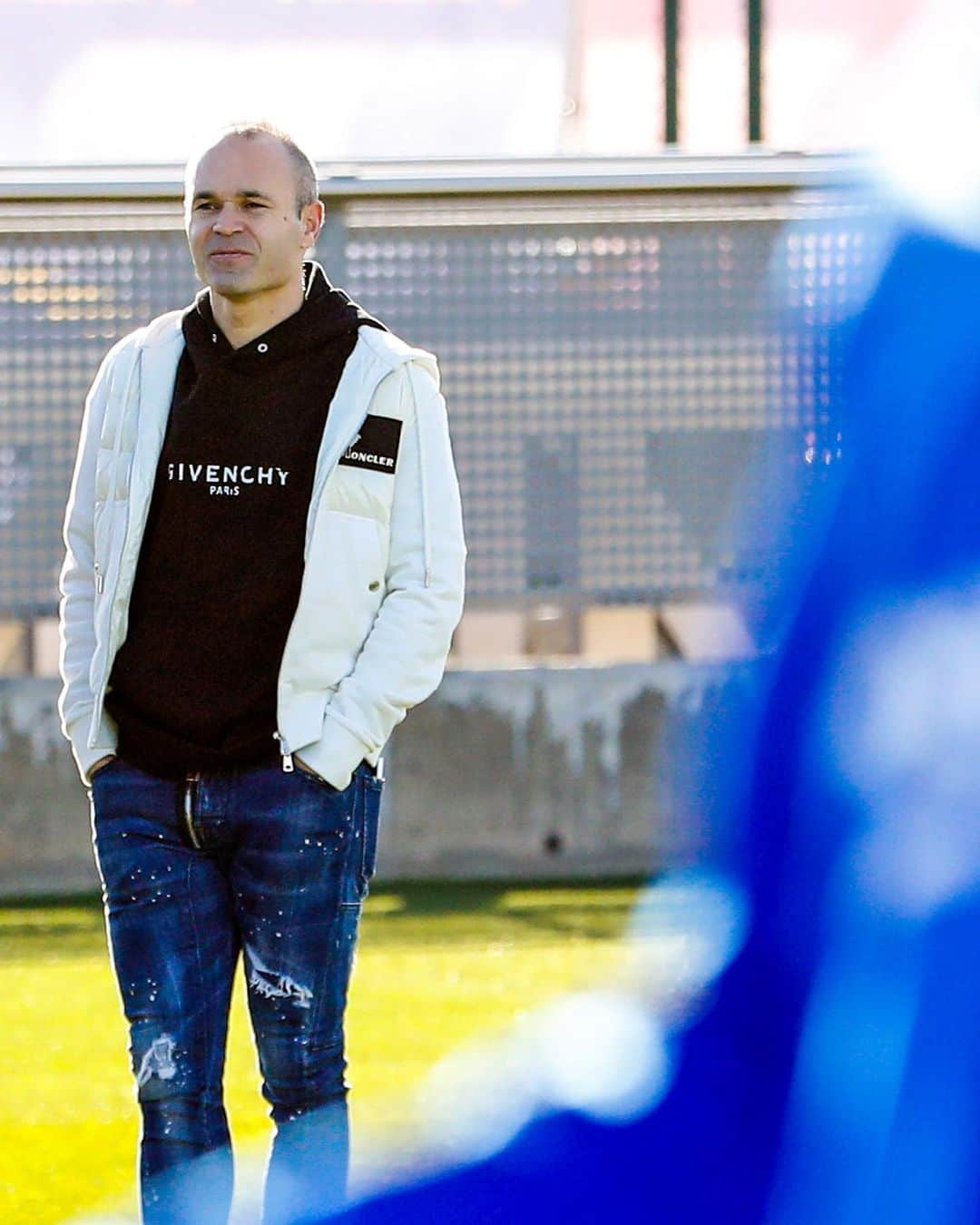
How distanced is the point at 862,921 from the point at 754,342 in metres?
6.54

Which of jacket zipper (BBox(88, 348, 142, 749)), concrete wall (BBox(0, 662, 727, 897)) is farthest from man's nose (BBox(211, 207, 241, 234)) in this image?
concrete wall (BBox(0, 662, 727, 897))

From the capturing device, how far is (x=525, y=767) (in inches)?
312

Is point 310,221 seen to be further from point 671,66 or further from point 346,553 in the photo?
point 671,66

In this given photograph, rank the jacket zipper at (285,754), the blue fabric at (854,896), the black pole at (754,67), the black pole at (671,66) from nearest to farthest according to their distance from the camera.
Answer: the blue fabric at (854,896) → the jacket zipper at (285,754) → the black pole at (754,67) → the black pole at (671,66)

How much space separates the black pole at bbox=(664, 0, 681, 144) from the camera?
33.5ft

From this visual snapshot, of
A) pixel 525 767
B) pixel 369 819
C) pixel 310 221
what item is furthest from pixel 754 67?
pixel 369 819

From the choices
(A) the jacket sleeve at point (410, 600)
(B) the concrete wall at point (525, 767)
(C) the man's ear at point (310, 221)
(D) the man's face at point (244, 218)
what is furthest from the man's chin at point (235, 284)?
(B) the concrete wall at point (525, 767)

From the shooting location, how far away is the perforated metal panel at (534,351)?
7.88m

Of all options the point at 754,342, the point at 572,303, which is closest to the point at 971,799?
the point at 754,342

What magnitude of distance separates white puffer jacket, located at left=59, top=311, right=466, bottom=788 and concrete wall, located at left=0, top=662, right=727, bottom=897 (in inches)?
185

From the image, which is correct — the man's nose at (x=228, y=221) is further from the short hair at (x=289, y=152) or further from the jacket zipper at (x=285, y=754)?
the jacket zipper at (x=285, y=754)

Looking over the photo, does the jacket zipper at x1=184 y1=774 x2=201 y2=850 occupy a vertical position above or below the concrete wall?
above

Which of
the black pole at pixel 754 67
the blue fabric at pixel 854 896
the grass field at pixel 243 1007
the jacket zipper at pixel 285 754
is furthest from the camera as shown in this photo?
the black pole at pixel 754 67

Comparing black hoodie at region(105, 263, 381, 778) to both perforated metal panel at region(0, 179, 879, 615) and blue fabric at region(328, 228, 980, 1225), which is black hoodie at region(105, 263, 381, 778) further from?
perforated metal panel at region(0, 179, 879, 615)
